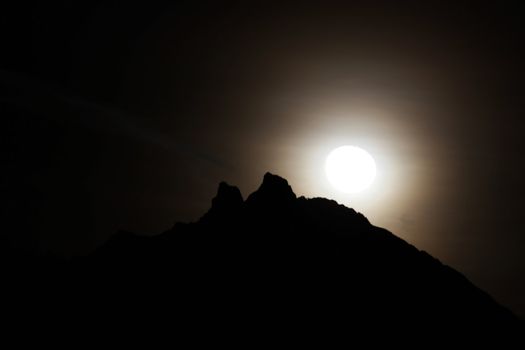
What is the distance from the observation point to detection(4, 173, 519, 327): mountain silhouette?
9638 centimetres

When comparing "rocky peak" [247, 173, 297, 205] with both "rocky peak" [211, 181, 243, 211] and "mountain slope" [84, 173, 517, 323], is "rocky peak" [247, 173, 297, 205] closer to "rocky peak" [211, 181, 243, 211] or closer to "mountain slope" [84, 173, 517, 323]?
"mountain slope" [84, 173, 517, 323]

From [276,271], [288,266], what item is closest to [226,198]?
[276,271]

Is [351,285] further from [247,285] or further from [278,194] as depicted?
[278,194]

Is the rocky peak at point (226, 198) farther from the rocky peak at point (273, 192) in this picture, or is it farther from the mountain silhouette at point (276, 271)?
the rocky peak at point (273, 192)

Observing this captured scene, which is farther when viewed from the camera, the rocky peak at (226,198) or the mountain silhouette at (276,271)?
Result: the rocky peak at (226,198)

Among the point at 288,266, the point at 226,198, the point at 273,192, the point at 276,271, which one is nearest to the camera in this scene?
the point at 276,271

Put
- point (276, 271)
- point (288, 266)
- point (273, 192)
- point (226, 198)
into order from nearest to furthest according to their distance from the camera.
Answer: point (276, 271), point (288, 266), point (273, 192), point (226, 198)

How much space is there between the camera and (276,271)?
10438 centimetres

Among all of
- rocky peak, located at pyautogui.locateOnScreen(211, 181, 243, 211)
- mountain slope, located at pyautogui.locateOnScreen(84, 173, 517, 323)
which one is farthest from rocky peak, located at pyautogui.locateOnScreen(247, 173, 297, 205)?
rocky peak, located at pyautogui.locateOnScreen(211, 181, 243, 211)

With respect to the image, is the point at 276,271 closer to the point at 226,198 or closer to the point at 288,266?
the point at 288,266

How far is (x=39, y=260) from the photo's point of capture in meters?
135

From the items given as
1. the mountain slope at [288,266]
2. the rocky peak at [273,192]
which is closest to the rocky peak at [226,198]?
the mountain slope at [288,266]

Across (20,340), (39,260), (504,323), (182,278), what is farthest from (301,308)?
(39,260)

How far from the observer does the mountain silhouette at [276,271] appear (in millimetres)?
96375
